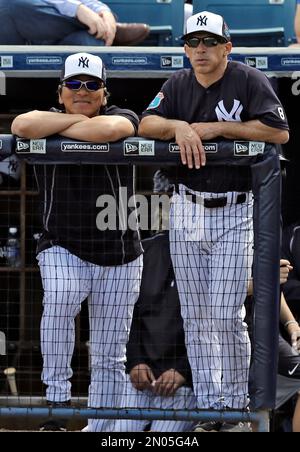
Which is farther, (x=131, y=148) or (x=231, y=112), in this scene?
(x=231, y=112)

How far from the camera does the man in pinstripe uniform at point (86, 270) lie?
4.90 meters

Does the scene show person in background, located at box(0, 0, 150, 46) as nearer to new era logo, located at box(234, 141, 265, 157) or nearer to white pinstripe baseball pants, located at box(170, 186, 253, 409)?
white pinstripe baseball pants, located at box(170, 186, 253, 409)

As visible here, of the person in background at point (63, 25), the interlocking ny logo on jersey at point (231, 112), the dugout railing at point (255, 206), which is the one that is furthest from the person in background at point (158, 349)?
the person in background at point (63, 25)

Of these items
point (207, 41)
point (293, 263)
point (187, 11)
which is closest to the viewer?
point (207, 41)

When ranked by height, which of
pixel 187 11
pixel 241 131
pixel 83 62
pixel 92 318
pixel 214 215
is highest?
pixel 187 11

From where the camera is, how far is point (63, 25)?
6730 millimetres

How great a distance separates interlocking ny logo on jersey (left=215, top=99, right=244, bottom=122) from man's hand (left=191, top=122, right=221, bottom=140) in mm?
281

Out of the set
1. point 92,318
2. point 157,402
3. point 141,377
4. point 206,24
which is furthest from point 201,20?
point 157,402

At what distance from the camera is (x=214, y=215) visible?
5.03 metres

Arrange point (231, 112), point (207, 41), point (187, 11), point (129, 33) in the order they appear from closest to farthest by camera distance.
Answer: point (231, 112) < point (207, 41) < point (129, 33) < point (187, 11)

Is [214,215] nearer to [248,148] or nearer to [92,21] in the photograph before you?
[248,148]

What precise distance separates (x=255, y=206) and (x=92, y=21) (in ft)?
8.33

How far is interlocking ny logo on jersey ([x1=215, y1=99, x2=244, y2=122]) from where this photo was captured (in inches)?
196

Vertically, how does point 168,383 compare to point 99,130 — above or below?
below
